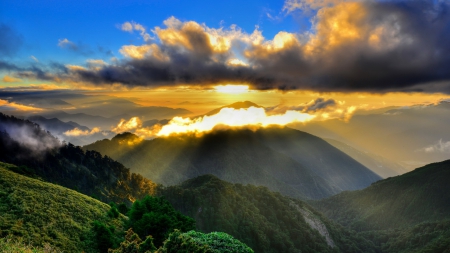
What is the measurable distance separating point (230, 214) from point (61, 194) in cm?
15376

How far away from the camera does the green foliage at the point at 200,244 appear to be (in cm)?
2897

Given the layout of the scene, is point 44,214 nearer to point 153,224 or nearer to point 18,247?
point 18,247

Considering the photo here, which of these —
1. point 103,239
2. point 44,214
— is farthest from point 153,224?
point 44,214

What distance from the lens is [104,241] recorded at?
43.6 meters

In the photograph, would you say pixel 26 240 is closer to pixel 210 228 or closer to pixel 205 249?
pixel 205 249

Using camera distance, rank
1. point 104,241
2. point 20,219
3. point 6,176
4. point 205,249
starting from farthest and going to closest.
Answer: point 6,176
point 104,241
point 20,219
point 205,249

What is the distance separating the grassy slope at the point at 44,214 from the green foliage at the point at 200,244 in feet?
63.9

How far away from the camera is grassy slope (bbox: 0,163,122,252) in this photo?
38.0 m

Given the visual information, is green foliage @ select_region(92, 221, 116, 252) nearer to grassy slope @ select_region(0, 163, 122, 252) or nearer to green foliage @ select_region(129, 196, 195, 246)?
grassy slope @ select_region(0, 163, 122, 252)

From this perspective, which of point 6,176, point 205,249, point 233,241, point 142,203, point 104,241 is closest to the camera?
point 205,249

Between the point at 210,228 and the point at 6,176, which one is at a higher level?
the point at 6,176

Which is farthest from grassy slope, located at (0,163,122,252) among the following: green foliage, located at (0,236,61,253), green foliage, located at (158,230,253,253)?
green foliage, located at (158,230,253,253)

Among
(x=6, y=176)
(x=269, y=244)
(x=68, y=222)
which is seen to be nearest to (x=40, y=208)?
(x=68, y=222)

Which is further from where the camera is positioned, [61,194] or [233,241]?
[61,194]
